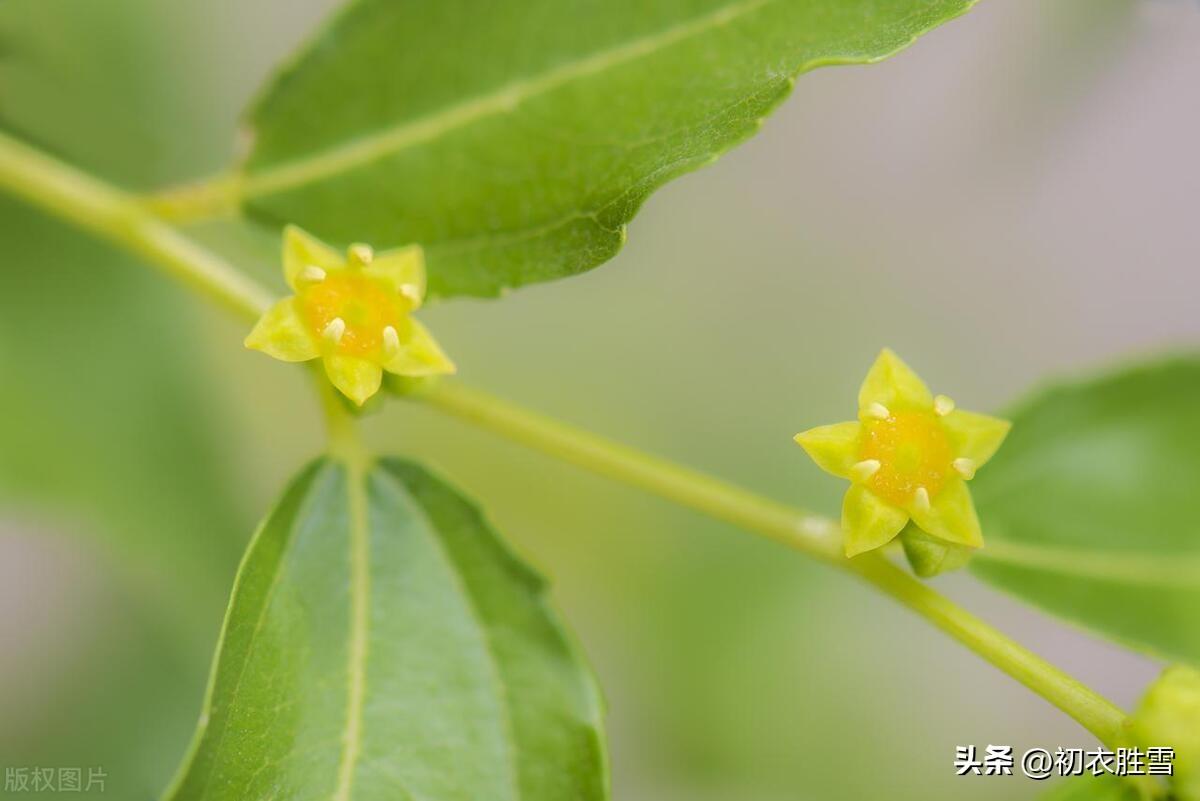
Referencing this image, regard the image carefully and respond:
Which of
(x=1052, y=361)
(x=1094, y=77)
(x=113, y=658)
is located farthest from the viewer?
(x=1052, y=361)

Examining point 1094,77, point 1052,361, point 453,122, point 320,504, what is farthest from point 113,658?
point 1094,77

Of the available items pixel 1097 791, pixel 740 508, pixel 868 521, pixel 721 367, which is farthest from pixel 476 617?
pixel 721 367

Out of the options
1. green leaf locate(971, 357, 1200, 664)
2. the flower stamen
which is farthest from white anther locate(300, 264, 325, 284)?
green leaf locate(971, 357, 1200, 664)

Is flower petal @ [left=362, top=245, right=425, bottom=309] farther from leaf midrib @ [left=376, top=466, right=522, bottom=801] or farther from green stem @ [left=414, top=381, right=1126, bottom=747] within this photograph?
leaf midrib @ [left=376, top=466, right=522, bottom=801]

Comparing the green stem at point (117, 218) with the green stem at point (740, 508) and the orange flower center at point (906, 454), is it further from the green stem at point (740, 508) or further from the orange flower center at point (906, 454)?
the orange flower center at point (906, 454)

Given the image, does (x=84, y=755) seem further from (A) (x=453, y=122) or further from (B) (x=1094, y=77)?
(B) (x=1094, y=77)
